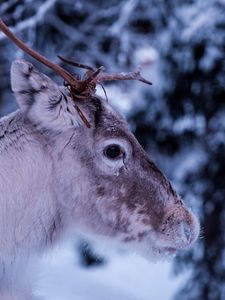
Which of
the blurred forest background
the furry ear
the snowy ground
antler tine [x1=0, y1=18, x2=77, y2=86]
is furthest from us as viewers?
the blurred forest background

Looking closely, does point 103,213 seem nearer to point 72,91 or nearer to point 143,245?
point 143,245

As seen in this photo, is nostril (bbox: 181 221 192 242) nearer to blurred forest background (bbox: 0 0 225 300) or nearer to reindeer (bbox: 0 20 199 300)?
reindeer (bbox: 0 20 199 300)

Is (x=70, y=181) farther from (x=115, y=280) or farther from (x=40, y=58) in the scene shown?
(x=115, y=280)

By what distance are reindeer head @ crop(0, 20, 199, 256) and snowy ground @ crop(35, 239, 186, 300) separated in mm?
2465

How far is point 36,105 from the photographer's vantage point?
2.62m

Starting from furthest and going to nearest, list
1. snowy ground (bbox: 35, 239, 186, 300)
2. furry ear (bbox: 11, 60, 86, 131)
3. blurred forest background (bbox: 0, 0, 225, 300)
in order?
1. blurred forest background (bbox: 0, 0, 225, 300)
2. snowy ground (bbox: 35, 239, 186, 300)
3. furry ear (bbox: 11, 60, 86, 131)

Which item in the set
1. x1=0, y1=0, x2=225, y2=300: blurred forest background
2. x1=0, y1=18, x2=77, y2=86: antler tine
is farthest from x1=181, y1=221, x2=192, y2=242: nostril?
→ x1=0, y1=0, x2=225, y2=300: blurred forest background

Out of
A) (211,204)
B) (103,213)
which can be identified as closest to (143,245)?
(103,213)

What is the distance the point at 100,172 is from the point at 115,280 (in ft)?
12.4

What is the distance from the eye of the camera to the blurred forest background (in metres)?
5.89

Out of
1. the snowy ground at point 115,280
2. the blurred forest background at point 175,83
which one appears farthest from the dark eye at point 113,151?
the blurred forest background at point 175,83

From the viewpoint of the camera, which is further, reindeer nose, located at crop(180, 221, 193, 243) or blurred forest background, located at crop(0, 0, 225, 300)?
blurred forest background, located at crop(0, 0, 225, 300)

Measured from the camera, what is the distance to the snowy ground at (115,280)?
5.50 m

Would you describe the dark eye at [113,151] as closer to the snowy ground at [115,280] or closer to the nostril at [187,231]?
the nostril at [187,231]
